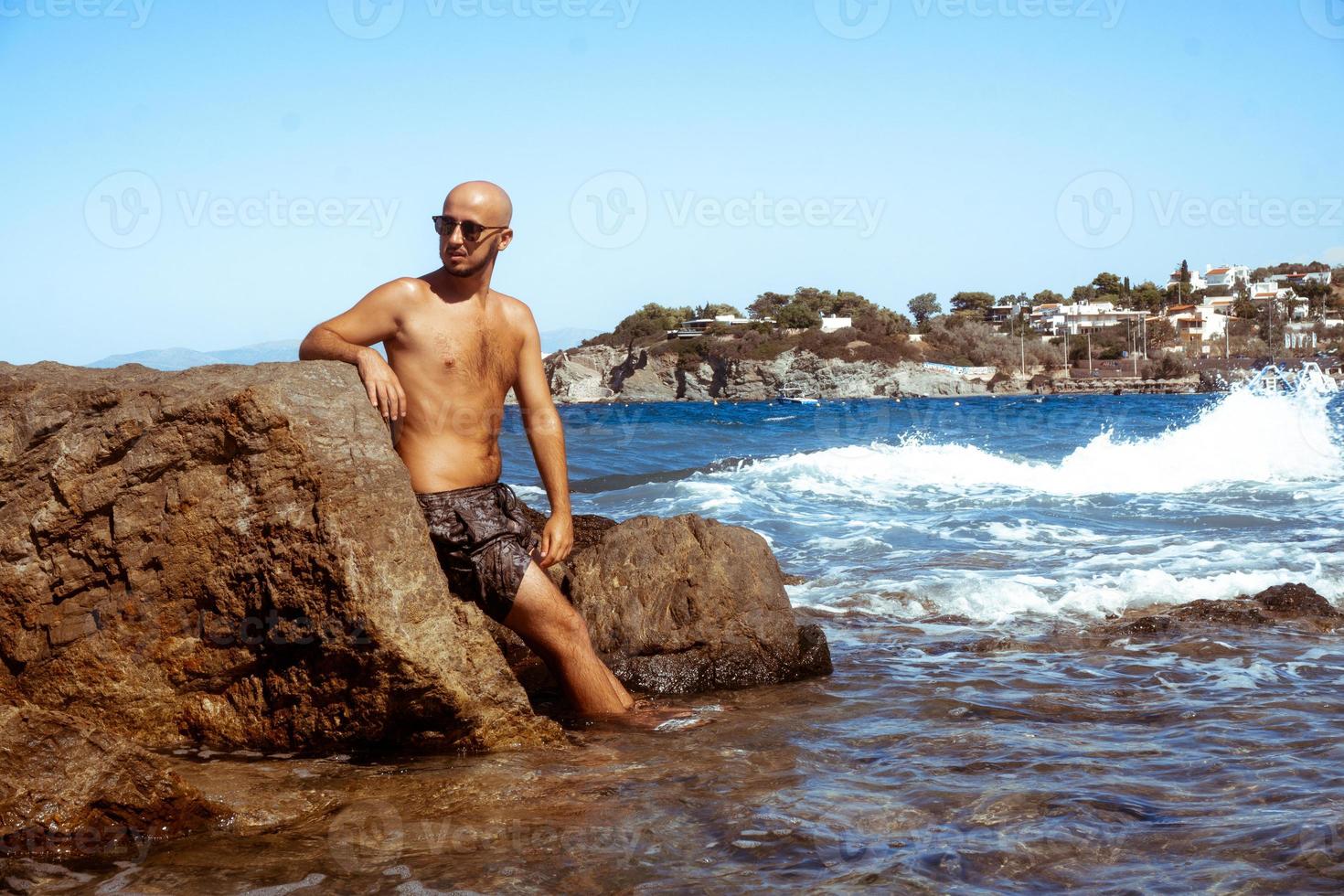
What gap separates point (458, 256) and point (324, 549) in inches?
44.2

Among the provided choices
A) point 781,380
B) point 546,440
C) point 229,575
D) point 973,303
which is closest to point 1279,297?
point 973,303

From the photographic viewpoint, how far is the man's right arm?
3783 millimetres

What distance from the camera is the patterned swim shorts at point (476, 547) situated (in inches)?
150

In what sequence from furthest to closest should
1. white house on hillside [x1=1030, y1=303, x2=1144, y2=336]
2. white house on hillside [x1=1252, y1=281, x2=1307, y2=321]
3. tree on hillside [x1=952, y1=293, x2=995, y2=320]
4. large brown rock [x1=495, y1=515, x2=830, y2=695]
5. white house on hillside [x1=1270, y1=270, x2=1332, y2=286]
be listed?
tree on hillside [x1=952, y1=293, x2=995, y2=320]
white house on hillside [x1=1270, y1=270, x2=1332, y2=286]
white house on hillside [x1=1030, y1=303, x2=1144, y2=336]
white house on hillside [x1=1252, y1=281, x2=1307, y2=321]
large brown rock [x1=495, y1=515, x2=830, y2=695]

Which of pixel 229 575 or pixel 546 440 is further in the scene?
pixel 546 440

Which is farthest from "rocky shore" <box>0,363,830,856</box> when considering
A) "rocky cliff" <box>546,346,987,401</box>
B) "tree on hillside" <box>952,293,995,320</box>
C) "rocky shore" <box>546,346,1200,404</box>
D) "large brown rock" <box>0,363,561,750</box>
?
"tree on hillside" <box>952,293,995,320</box>

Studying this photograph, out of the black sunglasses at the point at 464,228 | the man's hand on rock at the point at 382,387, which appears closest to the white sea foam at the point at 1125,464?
the black sunglasses at the point at 464,228

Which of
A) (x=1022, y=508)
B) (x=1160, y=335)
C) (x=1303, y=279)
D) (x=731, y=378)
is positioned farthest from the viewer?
(x=1303, y=279)

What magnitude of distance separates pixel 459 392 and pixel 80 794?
1.71 meters

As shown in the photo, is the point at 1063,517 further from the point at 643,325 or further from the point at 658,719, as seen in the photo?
the point at 643,325

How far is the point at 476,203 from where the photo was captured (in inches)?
152

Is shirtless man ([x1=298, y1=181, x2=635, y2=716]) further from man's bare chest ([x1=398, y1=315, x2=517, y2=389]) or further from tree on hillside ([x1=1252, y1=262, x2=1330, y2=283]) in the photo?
tree on hillside ([x1=1252, y1=262, x2=1330, y2=283])

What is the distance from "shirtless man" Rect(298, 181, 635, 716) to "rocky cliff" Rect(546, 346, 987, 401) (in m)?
80.8

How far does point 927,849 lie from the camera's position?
2861 millimetres
